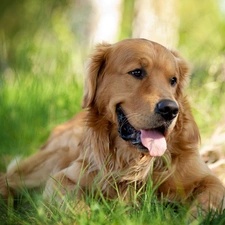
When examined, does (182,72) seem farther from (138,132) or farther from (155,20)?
(155,20)

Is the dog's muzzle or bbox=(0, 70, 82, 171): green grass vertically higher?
the dog's muzzle

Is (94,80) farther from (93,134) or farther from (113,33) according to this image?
(113,33)

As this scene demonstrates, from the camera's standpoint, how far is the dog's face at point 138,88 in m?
3.81

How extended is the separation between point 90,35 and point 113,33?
1.64ft

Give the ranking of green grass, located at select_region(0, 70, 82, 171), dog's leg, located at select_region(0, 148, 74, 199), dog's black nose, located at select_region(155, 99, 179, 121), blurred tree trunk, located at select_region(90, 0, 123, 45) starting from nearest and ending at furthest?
1. dog's black nose, located at select_region(155, 99, 179, 121)
2. dog's leg, located at select_region(0, 148, 74, 199)
3. green grass, located at select_region(0, 70, 82, 171)
4. blurred tree trunk, located at select_region(90, 0, 123, 45)

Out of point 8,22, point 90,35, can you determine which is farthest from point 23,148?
point 8,22

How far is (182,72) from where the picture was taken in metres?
4.52

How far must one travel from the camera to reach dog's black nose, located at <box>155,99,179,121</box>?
371cm

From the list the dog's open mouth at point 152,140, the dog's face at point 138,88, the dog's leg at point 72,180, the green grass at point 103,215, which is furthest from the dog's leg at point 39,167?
the green grass at point 103,215

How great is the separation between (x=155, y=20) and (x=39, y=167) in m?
3.25

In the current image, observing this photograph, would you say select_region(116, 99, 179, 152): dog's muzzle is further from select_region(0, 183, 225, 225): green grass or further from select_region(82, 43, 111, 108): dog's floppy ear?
select_region(0, 183, 225, 225): green grass

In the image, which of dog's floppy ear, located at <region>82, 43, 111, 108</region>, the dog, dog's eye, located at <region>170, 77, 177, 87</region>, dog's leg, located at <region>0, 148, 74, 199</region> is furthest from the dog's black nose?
dog's leg, located at <region>0, 148, 74, 199</region>

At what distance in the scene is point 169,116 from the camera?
148 inches

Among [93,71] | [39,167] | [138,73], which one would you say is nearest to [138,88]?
[138,73]
